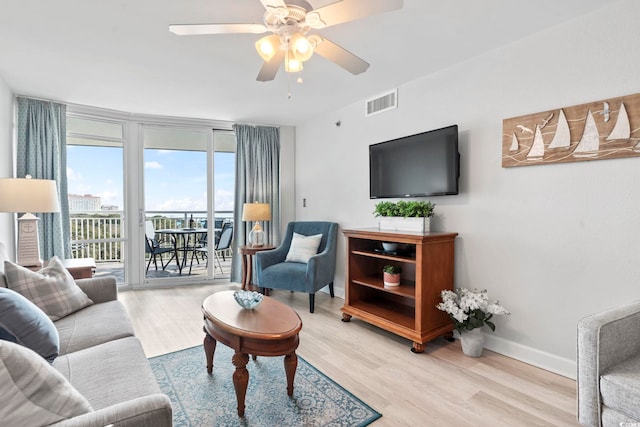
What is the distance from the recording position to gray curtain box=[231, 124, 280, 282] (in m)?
4.73

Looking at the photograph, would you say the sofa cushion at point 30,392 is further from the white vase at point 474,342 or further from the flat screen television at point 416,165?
the flat screen television at point 416,165

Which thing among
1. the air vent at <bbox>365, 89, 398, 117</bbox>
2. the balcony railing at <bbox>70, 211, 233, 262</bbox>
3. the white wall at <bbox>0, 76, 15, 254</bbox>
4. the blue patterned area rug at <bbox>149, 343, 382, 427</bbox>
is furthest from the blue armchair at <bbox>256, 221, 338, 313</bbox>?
the white wall at <bbox>0, 76, 15, 254</bbox>

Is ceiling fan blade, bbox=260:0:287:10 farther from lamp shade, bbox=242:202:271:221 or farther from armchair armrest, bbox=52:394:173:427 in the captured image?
lamp shade, bbox=242:202:271:221

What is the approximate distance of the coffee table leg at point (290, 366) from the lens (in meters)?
1.91

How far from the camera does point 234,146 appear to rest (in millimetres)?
4930

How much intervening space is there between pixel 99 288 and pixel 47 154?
2258 millimetres

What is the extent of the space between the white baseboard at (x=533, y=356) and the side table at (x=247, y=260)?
2.71m

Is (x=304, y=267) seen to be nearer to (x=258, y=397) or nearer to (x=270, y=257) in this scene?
(x=270, y=257)

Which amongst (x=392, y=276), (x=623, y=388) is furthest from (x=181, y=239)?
(x=623, y=388)

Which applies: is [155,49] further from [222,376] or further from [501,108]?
[501,108]

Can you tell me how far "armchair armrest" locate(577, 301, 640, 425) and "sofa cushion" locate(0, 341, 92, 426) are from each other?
6.33 ft

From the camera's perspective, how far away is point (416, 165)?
9.86 ft

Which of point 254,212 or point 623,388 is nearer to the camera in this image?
point 623,388

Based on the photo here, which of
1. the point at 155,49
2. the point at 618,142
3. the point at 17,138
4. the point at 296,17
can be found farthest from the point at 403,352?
the point at 17,138
